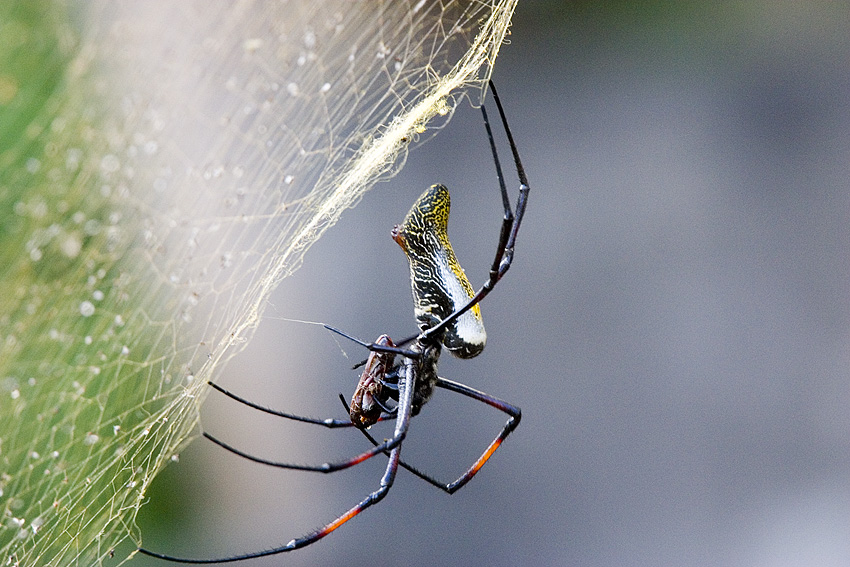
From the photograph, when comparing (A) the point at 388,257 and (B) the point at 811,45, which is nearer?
(B) the point at 811,45

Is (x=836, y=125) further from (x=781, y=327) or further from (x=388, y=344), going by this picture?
(x=388, y=344)

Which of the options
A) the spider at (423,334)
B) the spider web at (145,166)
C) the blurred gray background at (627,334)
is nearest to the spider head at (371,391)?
the spider at (423,334)

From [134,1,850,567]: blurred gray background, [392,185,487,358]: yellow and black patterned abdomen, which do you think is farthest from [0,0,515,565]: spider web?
[134,1,850,567]: blurred gray background

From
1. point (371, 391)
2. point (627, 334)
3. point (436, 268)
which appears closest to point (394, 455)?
point (371, 391)

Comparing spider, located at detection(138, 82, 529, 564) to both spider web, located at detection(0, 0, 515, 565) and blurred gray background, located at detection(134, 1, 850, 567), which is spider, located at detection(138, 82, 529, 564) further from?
blurred gray background, located at detection(134, 1, 850, 567)

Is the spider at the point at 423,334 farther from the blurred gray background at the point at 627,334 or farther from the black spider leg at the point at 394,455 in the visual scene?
the blurred gray background at the point at 627,334

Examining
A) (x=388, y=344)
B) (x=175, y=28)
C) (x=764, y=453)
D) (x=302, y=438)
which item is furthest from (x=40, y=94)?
(x=764, y=453)
